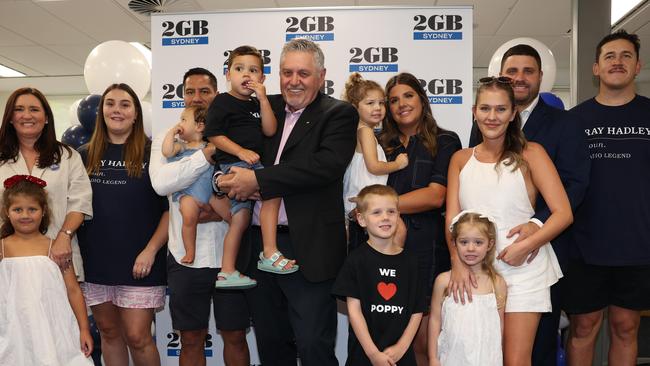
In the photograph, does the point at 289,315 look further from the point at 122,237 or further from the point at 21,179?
the point at 21,179

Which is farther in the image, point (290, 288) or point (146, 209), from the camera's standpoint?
point (146, 209)

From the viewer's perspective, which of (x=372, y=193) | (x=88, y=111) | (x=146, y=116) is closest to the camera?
(x=372, y=193)

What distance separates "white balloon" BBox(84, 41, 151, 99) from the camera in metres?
5.12

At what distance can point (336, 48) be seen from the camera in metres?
4.31

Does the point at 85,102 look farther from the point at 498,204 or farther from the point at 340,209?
the point at 498,204

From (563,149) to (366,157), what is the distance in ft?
3.06

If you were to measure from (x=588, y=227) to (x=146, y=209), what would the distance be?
2.44 meters

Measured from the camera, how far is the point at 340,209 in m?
2.78

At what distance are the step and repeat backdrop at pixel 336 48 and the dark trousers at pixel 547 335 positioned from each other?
164 cm

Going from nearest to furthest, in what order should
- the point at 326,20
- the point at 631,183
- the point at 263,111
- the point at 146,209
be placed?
the point at 263,111 → the point at 631,183 → the point at 146,209 → the point at 326,20

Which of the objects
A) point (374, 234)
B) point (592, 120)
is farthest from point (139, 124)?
point (592, 120)

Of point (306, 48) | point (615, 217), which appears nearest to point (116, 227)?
point (306, 48)

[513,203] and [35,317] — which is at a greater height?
[513,203]

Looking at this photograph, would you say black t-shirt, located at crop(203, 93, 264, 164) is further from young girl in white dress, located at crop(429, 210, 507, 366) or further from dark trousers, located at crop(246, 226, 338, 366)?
young girl in white dress, located at crop(429, 210, 507, 366)
